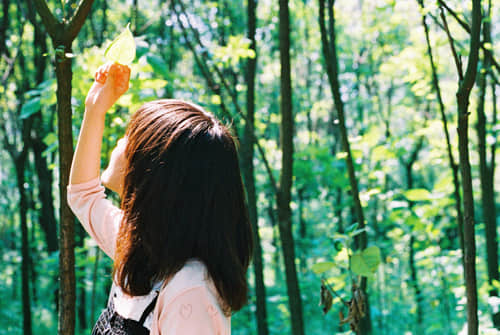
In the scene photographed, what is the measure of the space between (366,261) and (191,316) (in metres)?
1.13

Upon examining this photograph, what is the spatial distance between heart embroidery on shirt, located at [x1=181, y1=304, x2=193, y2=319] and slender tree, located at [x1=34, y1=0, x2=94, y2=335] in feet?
2.12

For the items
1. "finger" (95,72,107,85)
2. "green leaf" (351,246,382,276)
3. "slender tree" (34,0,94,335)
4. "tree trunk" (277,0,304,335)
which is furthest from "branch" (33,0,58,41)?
"green leaf" (351,246,382,276)

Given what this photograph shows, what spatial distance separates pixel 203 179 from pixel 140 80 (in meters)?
1.64

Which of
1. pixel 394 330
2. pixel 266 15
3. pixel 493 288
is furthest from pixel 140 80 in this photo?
pixel 266 15

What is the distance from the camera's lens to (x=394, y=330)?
5.38m

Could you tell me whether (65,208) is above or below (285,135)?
below

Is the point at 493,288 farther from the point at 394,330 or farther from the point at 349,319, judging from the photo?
the point at 394,330

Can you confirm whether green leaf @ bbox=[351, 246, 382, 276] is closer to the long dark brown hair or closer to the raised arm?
the long dark brown hair

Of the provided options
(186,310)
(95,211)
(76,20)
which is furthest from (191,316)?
(76,20)

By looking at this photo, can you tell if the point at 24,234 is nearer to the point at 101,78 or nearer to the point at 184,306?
the point at 101,78

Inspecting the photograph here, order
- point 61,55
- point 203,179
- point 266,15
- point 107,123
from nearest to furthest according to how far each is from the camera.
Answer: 1. point 203,179
2. point 61,55
3. point 107,123
4. point 266,15

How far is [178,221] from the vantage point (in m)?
0.93

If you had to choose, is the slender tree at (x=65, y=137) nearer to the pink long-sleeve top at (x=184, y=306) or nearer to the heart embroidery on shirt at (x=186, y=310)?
the pink long-sleeve top at (x=184, y=306)

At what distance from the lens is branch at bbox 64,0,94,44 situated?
1.30m
